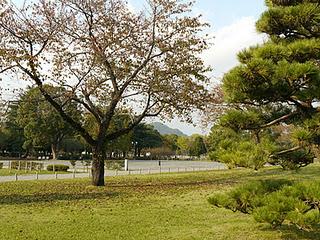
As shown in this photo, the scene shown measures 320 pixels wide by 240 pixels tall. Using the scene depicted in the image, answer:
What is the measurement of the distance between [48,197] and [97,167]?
5235 millimetres

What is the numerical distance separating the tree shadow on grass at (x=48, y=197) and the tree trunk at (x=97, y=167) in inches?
128

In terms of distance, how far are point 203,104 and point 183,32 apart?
11.3 ft

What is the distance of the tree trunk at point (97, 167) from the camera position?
18409mm

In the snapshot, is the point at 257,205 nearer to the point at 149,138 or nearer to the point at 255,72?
the point at 255,72

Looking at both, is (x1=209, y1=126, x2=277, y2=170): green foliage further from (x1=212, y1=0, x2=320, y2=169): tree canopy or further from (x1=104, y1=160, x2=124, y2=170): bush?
(x1=104, y1=160, x2=124, y2=170): bush

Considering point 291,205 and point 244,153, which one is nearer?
point 291,205

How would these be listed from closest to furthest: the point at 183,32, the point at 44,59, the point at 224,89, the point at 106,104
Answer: the point at 224,89, the point at 44,59, the point at 183,32, the point at 106,104

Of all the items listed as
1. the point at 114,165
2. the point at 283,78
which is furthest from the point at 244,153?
the point at 114,165

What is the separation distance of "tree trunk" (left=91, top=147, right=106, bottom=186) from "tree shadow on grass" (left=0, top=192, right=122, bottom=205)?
3258 millimetres

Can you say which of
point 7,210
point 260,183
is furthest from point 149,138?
point 260,183

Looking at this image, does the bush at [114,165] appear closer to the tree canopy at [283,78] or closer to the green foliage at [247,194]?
the green foliage at [247,194]

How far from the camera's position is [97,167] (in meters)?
18.8

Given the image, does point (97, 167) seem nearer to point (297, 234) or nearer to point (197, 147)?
point (297, 234)

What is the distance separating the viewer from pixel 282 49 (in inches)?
210
